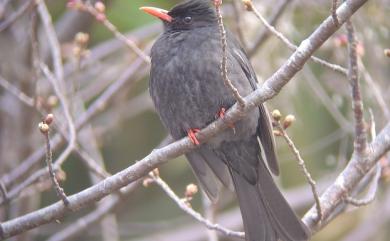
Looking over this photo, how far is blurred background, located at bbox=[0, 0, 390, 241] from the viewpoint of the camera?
586cm

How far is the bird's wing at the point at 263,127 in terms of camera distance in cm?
464

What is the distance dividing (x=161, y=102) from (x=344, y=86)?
236 centimetres

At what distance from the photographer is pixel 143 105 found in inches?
292

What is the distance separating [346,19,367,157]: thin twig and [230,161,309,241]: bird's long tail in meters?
0.52

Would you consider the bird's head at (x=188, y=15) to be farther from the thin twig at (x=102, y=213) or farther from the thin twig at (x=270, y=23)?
the thin twig at (x=102, y=213)

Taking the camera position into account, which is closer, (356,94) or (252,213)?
(356,94)

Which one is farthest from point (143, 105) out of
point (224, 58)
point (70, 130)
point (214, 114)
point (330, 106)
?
point (224, 58)

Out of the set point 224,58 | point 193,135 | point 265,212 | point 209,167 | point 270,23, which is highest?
point 270,23

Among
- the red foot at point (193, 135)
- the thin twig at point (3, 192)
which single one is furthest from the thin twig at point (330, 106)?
the thin twig at point (3, 192)

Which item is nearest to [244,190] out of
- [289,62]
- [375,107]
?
[289,62]

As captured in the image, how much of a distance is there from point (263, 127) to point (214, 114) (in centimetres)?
37

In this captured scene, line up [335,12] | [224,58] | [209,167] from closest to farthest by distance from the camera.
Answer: [335,12]
[224,58]
[209,167]

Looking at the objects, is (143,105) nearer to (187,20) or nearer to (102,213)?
(102,213)

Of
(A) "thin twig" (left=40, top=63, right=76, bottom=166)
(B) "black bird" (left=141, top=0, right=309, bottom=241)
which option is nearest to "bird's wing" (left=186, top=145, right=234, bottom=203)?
(B) "black bird" (left=141, top=0, right=309, bottom=241)
